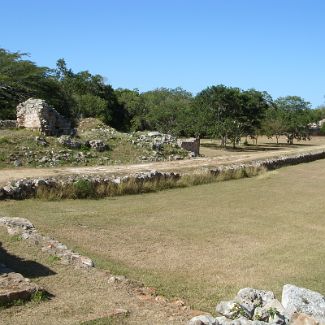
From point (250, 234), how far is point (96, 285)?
5.96m

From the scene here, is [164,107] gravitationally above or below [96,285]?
above

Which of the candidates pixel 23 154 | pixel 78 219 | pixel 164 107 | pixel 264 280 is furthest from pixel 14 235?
pixel 164 107

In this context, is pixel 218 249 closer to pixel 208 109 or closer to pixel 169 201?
pixel 169 201

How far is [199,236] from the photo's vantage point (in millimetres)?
Answer: 12109

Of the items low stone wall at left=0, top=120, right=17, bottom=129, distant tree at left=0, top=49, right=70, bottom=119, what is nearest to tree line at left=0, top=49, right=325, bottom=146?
distant tree at left=0, top=49, right=70, bottom=119

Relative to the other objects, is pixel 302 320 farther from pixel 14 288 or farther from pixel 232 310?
pixel 14 288

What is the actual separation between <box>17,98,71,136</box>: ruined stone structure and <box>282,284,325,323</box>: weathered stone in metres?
22.6

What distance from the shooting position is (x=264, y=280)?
877cm

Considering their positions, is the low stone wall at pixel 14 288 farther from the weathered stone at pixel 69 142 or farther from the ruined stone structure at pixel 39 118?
the ruined stone structure at pixel 39 118

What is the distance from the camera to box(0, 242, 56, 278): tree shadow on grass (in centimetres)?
811

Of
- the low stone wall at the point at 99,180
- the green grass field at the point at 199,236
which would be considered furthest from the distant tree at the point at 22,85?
the green grass field at the point at 199,236

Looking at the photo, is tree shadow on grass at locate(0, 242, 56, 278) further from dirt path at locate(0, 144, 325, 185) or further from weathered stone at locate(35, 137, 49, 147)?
weathered stone at locate(35, 137, 49, 147)

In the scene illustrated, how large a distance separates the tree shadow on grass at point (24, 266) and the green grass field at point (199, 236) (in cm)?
117

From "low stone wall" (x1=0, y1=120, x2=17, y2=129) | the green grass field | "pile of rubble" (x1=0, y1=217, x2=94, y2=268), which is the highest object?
"low stone wall" (x1=0, y1=120, x2=17, y2=129)
